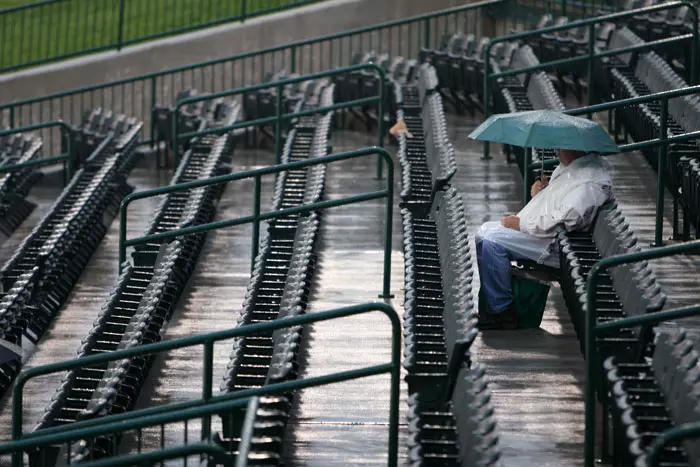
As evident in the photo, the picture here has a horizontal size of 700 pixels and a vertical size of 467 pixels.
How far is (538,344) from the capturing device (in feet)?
24.8

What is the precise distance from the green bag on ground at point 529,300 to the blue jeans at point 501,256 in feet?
0.25

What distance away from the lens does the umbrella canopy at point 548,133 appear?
745 cm

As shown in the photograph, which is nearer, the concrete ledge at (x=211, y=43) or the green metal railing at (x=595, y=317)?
the green metal railing at (x=595, y=317)

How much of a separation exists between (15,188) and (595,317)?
8.15m

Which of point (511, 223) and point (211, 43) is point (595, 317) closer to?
point (511, 223)

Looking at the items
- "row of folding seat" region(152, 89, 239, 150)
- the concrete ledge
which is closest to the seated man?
"row of folding seat" region(152, 89, 239, 150)

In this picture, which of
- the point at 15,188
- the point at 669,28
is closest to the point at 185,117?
the point at 15,188

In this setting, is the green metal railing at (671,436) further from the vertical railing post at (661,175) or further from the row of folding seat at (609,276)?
the vertical railing post at (661,175)

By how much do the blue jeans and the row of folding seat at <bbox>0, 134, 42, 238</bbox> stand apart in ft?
18.2

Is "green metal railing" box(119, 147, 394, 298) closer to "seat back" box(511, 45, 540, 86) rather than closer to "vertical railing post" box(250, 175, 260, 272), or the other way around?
"vertical railing post" box(250, 175, 260, 272)

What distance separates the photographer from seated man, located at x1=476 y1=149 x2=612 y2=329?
7586mm

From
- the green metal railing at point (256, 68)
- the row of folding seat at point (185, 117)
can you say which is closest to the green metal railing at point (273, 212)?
the row of folding seat at point (185, 117)

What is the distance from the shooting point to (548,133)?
751 cm

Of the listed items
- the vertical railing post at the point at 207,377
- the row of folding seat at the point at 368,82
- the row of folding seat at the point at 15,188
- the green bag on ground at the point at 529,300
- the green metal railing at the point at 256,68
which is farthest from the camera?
the green metal railing at the point at 256,68
